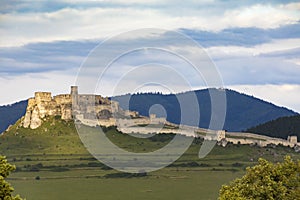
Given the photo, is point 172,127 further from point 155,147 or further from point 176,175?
point 176,175

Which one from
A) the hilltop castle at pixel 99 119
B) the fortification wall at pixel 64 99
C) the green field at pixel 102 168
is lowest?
the green field at pixel 102 168

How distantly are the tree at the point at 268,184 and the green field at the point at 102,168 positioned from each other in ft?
233

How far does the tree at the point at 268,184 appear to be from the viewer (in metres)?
44.2

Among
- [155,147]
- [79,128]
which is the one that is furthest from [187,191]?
[79,128]

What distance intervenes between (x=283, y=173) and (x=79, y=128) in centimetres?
14221

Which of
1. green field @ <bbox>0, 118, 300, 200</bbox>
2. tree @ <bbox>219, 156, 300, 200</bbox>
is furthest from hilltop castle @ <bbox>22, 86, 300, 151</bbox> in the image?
tree @ <bbox>219, 156, 300, 200</bbox>

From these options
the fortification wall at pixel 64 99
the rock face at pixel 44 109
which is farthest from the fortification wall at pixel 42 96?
the fortification wall at pixel 64 99

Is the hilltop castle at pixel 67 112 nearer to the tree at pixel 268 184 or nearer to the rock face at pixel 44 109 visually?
the rock face at pixel 44 109

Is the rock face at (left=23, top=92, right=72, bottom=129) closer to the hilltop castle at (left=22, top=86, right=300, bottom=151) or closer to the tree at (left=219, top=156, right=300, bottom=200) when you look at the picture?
the hilltop castle at (left=22, top=86, right=300, bottom=151)

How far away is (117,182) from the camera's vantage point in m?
142

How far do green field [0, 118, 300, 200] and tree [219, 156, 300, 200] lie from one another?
233ft

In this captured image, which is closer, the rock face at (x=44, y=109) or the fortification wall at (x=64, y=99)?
the rock face at (x=44, y=109)

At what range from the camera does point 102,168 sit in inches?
6240

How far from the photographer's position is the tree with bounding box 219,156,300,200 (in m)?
44.2
